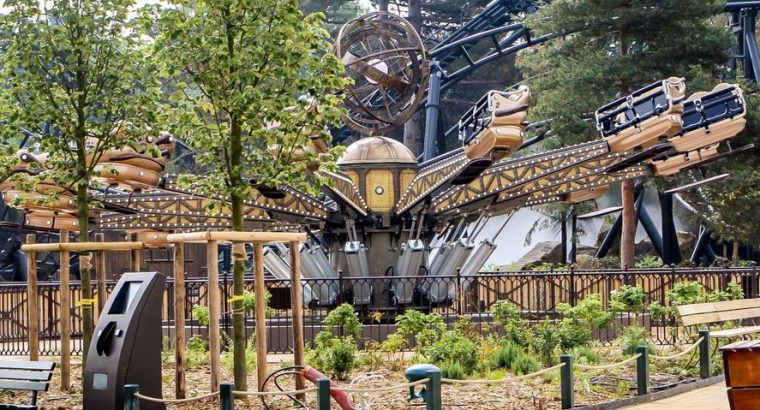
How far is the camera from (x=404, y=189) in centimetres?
2642

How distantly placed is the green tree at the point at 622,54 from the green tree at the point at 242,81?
2198 centimetres

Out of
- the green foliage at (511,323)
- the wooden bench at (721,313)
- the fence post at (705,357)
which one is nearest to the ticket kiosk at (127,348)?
the green foliage at (511,323)

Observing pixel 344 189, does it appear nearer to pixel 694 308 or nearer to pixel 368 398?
pixel 694 308

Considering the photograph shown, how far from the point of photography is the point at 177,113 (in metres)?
14.5

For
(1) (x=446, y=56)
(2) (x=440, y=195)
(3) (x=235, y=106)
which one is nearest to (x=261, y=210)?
(2) (x=440, y=195)

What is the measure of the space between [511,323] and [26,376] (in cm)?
836

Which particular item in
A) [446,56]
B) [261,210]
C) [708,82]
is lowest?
[261,210]

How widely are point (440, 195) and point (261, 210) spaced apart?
3809mm

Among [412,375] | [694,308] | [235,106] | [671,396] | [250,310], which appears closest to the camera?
[412,375]

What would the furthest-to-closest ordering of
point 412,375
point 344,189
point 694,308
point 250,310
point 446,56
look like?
point 446,56, point 344,189, point 250,310, point 694,308, point 412,375

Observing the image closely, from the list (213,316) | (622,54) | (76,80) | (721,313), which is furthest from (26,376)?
(622,54)

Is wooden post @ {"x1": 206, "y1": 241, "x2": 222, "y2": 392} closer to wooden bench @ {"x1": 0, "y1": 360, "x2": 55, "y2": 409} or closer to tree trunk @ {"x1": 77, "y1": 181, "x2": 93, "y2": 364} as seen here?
wooden bench @ {"x1": 0, "y1": 360, "x2": 55, "y2": 409}

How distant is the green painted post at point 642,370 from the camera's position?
1491cm

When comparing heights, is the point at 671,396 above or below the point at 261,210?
below
